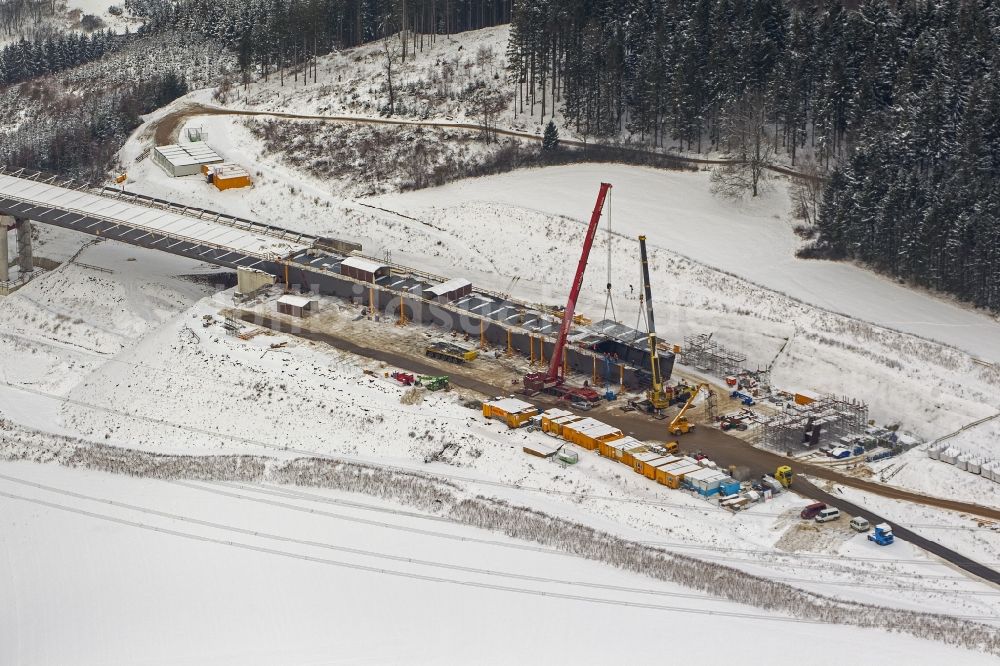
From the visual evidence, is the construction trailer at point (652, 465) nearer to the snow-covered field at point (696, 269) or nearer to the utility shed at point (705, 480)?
the utility shed at point (705, 480)

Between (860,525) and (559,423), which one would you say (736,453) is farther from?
(559,423)

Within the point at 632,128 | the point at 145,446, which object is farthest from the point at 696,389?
the point at 632,128

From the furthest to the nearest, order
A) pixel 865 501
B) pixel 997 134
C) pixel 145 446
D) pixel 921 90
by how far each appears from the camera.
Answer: pixel 921 90 < pixel 997 134 < pixel 145 446 < pixel 865 501

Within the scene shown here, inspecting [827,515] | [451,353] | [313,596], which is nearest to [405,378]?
[451,353]

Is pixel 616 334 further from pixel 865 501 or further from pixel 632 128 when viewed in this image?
pixel 632 128

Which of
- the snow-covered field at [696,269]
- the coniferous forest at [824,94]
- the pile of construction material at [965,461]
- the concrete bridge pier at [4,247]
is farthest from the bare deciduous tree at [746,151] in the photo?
the concrete bridge pier at [4,247]

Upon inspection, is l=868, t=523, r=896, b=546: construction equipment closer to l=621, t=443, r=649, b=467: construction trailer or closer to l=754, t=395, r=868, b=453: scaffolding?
l=754, t=395, r=868, b=453: scaffolding
